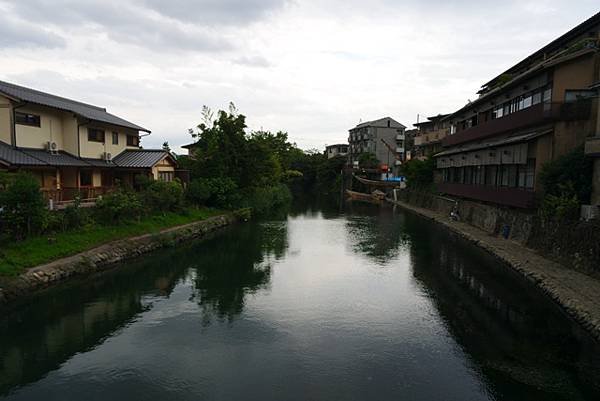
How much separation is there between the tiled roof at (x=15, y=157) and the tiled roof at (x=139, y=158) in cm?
610

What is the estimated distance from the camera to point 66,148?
72.3 feet

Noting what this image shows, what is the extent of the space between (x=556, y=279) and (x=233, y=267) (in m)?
12.0

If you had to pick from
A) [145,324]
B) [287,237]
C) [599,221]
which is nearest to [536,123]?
[599,221]

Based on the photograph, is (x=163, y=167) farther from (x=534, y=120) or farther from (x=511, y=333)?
(x=511, y=333)

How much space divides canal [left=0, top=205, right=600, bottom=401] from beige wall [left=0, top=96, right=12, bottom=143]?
8698mm

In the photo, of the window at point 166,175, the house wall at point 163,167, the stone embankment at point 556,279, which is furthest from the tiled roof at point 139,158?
the stone embankment at point 556,279

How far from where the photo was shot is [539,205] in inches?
696

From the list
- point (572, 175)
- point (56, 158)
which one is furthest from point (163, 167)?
point (572, 175)

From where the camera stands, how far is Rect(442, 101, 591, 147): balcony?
1688 centimetres

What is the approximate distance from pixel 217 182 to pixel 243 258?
11.6 metres

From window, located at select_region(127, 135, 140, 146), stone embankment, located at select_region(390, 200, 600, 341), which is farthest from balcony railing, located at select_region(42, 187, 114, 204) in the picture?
stone embankment, located at select_region(390, 200, 600, 341)

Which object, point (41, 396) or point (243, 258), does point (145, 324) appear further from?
point (243, 258)

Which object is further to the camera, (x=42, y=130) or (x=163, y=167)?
(x=163, y=167)

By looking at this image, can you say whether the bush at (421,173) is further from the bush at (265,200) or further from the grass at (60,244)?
the grass at (60,244)
